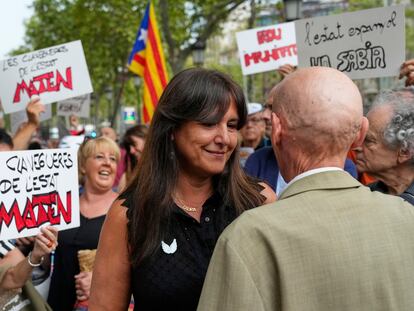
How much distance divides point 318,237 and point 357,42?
3052 mm

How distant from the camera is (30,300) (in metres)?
3.14

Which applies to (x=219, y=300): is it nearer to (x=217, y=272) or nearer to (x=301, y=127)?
(x=217, y=272)

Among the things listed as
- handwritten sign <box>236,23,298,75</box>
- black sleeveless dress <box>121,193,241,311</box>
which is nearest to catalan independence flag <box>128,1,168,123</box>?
handwritten sign <box>236,23,298,75</box>

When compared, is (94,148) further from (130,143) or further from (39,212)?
(130,143)

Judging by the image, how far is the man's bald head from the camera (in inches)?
64.8

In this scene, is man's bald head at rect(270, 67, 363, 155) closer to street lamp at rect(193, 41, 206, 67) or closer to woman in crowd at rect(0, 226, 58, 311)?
woman in crowd at rect(0, 226, 58, 311)

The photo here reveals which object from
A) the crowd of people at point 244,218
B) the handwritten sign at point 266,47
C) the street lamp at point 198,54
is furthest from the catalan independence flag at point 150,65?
the street lamp at point 198,54

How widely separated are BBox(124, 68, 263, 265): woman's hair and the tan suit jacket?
735 mm

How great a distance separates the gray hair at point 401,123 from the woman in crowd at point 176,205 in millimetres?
990

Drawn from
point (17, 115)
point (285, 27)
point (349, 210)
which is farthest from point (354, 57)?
point (17, 115)

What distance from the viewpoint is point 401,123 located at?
3.05 m

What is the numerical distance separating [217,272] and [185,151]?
2.91 feet

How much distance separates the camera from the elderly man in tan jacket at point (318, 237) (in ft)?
5.07

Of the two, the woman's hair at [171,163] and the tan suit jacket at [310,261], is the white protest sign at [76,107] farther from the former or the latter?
the tan suit jacket at [310,261]
